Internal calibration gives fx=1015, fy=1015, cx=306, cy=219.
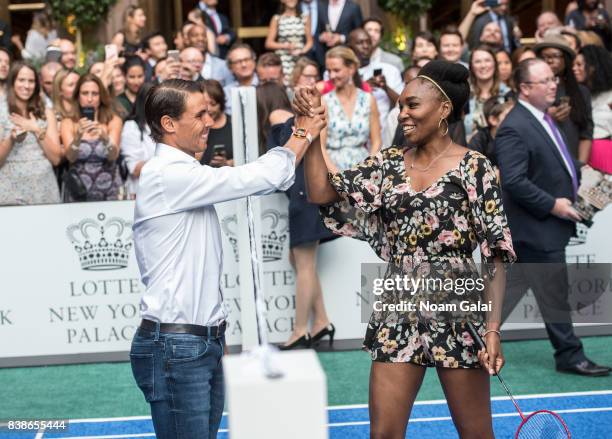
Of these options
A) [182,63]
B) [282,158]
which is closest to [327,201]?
[282,158]

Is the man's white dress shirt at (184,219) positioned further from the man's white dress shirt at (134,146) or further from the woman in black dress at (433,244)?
the man's white dress shirt at (134,146)

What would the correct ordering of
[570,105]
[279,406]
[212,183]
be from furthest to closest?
[570,105], [212,183], [279,406]

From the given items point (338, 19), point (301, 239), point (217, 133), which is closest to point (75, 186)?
point (217, 133)

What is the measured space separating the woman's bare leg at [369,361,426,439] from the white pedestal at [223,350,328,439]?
2.18 meters

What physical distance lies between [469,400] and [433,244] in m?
0.67

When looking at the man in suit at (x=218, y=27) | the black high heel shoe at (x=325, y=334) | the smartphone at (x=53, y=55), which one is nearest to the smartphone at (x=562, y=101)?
the black high heel shoe at (x=325, y=334)

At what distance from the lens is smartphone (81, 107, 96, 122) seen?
9.07 m

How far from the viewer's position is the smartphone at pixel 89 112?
907 centimetres

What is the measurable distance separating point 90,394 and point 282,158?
4315mm

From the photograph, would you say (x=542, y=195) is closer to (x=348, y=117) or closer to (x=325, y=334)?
(x=348, y=117)

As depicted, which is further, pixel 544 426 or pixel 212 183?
pixel 544 426

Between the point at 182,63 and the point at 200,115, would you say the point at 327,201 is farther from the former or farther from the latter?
the point at 182,63

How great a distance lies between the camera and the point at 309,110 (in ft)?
13.4

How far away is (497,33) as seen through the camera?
11.6m
